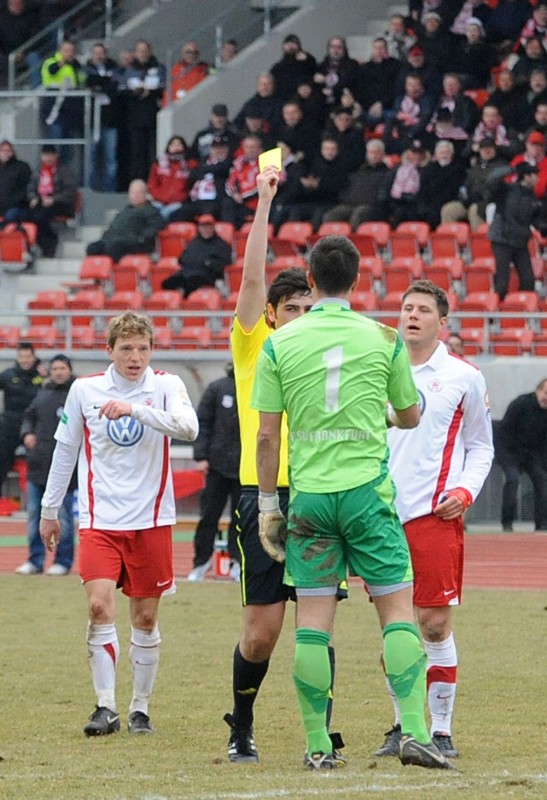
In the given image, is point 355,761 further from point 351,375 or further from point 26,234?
point 26,234

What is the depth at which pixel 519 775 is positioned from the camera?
21.2 feet

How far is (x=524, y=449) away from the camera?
19422 mm

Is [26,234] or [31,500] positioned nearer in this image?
[31,500]

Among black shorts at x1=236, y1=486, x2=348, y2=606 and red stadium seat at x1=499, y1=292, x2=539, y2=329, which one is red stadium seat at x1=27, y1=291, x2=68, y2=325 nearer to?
red stadium seat at x1=499, y1=292, x2=539, y2=329

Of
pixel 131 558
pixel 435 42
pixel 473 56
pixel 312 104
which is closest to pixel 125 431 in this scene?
pixel 131 558

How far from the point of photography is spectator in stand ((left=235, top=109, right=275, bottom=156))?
2433 centimetres

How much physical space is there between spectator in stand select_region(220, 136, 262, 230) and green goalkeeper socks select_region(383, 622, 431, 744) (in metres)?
18.1

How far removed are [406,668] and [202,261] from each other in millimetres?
17257

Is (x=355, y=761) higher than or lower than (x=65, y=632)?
higher

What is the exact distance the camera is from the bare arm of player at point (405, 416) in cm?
646

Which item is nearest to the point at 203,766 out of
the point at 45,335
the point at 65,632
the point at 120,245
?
the point at 65,632

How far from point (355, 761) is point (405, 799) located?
95 cm

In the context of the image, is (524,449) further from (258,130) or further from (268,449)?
(268,449)

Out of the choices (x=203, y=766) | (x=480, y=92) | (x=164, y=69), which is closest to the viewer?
(x=203, y=766)
